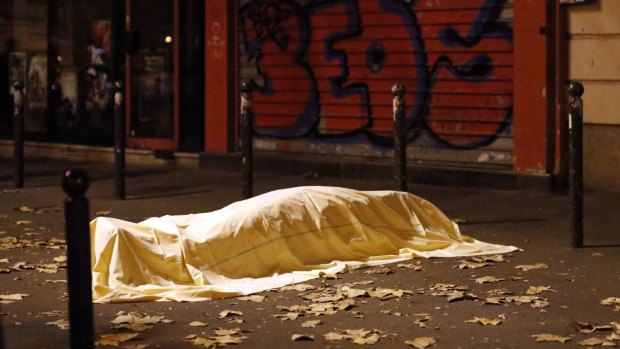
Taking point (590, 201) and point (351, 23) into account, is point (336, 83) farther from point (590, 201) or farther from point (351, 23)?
point (590, 201)

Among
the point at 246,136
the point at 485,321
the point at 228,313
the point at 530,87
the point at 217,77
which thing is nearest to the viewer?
the point at 485,321

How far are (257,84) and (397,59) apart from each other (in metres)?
2.30

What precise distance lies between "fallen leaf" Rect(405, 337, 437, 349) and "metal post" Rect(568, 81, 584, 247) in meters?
3.19

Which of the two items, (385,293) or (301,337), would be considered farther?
(385,293)

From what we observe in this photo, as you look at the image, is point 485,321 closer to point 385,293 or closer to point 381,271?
point 385,293

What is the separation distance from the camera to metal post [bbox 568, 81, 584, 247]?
9.24m

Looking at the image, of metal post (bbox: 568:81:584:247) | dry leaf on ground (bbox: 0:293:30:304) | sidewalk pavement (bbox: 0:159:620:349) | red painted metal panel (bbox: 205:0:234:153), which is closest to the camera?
sidewalk pavement (bbox: 0:159:620:349)

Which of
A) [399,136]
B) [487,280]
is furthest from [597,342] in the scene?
[399,136]

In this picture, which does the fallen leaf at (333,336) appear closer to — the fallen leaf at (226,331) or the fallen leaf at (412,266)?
the fallen leaf at (226,331)

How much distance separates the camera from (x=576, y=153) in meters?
9.30

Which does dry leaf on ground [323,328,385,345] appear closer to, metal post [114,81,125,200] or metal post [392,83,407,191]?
metal post [392,83,407,191]

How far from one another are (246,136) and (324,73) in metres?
3.55

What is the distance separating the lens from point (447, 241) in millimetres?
9453

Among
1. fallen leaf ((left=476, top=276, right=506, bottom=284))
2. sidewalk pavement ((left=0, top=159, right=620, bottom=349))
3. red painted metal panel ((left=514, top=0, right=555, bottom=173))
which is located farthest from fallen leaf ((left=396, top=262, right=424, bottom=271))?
red painted metal panel ((left=514, top=0, right=555, bottom=173))
